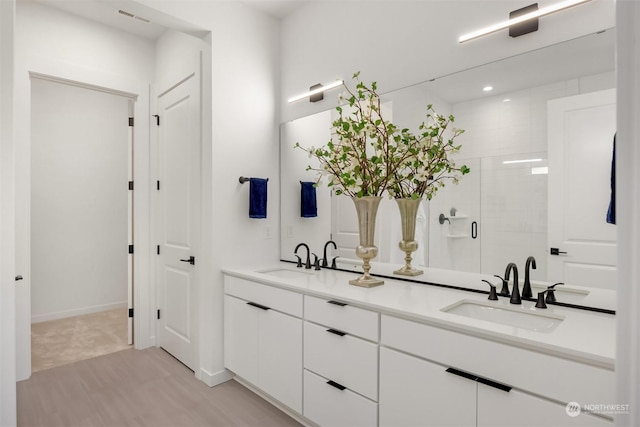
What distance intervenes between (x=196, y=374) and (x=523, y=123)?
9.16ft

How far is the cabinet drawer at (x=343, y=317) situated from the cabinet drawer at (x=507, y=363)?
103 millimetres

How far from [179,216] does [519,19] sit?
2.73m

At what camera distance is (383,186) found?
2.16 metres

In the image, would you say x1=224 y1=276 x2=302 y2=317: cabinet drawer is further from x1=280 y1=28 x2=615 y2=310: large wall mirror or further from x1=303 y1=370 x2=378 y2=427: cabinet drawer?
x1=280 y1=28 x2=615 y2=310: large wall mirror

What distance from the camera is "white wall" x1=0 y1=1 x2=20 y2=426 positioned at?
1.66 meters

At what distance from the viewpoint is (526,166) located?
1.83 metres

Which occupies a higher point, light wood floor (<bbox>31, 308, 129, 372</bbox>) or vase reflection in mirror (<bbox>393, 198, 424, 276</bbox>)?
vase reflection in mirror (<bbox>393, 198, 424, 276</bbox>)

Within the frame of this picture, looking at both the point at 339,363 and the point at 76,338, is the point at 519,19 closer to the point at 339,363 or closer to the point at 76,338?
the point at 339,363

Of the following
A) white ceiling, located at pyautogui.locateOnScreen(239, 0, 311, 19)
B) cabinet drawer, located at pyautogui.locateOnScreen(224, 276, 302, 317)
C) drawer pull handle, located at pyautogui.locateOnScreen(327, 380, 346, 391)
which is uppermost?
white ceiling, located at pyautogui.locateOnScreen(239, 0, 311, 19)

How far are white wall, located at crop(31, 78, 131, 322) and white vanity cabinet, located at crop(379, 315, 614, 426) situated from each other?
3.94 meters

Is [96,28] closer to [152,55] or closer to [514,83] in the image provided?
[152,55]

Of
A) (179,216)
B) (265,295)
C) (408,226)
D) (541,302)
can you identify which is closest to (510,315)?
(541,302)

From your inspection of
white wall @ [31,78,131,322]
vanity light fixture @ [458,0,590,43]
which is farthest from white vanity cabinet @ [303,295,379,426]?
white wall @ [31,78,131,322]

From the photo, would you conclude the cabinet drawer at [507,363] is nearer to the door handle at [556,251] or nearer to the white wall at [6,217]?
the door handle at [556,251]
